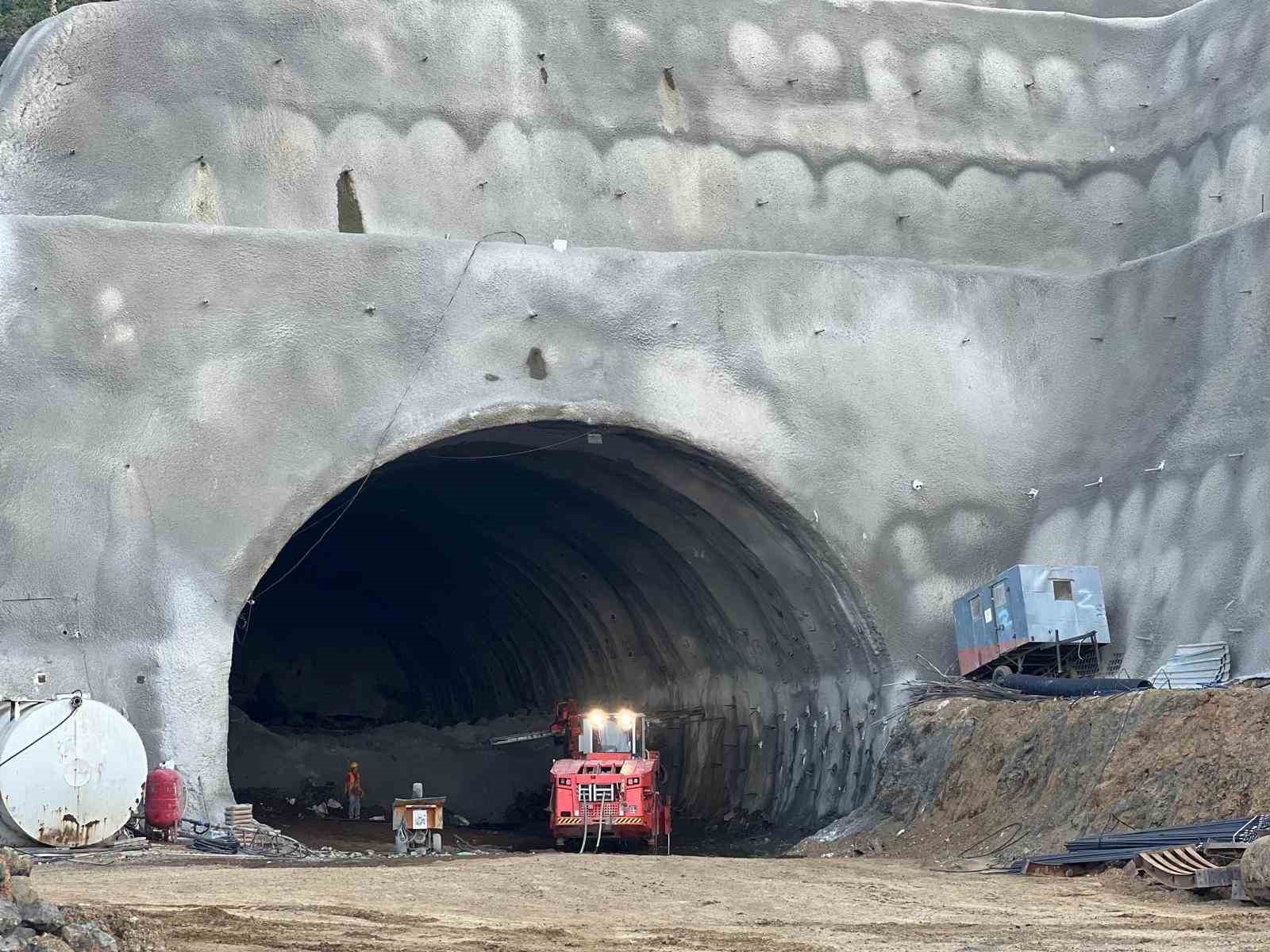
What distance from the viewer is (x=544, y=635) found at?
1331 inches

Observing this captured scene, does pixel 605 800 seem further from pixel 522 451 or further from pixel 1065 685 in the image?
pixel 1065 685

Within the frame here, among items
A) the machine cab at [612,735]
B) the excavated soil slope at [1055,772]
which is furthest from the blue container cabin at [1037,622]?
the machine cab at [612,735]

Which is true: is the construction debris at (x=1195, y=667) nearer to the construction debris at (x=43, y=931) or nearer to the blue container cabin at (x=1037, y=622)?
the blue container cabin at (x=1037, y=622)

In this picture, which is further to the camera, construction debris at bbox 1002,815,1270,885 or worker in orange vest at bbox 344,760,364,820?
worker in orange vest at bbox 344,760,364,820

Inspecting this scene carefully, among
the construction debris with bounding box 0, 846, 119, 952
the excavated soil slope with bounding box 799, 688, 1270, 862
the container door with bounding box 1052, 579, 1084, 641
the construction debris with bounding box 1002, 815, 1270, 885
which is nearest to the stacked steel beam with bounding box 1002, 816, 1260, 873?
the construction debris with bounding box 1002, 815, 1270, 885

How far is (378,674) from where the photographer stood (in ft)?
136

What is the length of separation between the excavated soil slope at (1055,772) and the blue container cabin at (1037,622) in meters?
1.03

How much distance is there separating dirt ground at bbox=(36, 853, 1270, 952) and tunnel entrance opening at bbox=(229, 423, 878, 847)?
23.0 ft

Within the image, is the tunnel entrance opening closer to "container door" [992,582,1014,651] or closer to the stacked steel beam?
"container door" [992,582,1014,651]

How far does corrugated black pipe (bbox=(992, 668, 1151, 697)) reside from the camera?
20.5 meters

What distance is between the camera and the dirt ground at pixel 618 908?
11141mm

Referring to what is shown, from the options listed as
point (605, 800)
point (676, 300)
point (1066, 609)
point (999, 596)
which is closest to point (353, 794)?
point (605, 800)

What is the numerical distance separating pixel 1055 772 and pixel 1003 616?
3898mm

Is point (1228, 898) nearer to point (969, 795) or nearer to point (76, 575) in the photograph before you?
point (969, 795)
